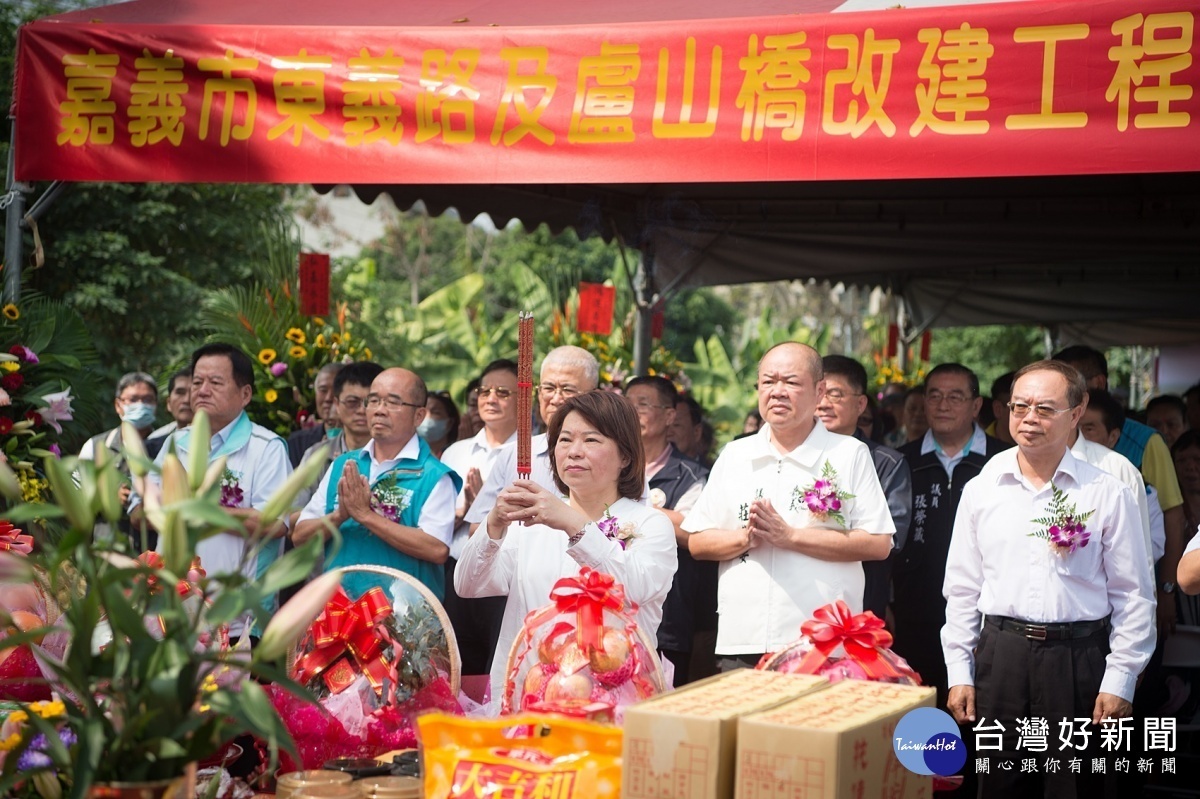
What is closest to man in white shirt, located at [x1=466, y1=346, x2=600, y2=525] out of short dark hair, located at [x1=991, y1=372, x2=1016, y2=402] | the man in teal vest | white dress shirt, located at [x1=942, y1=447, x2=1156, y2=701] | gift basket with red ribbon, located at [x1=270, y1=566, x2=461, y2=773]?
the man in teal vest

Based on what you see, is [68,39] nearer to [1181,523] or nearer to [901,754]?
[901,754]

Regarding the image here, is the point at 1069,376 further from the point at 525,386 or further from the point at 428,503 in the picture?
the point at 428,503

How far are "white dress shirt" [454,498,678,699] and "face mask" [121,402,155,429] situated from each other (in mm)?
3071

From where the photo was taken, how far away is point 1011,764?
3.50 meters

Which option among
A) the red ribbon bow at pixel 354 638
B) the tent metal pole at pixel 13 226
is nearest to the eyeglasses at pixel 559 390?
the red ribbon bow at pixel 354 638

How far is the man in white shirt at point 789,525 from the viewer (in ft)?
11.4

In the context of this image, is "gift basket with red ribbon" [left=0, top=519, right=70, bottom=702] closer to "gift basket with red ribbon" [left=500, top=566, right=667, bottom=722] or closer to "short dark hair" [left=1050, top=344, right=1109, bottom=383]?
"gift basket with red ribbon" [left=500, top=566, right=667, bottom=722]

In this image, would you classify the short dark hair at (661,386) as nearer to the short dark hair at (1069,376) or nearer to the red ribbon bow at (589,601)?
the short dark hair at (1069,376)

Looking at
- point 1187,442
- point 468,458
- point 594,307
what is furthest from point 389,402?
point 594,307

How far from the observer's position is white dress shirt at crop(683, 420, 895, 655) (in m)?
3.50

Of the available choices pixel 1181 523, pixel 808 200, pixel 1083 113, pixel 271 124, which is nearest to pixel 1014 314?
pixel 808 200

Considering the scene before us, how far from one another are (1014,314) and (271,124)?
7750 millimetres

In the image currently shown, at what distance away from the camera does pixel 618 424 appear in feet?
10.0

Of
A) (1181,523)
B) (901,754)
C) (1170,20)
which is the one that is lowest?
(901,754)
